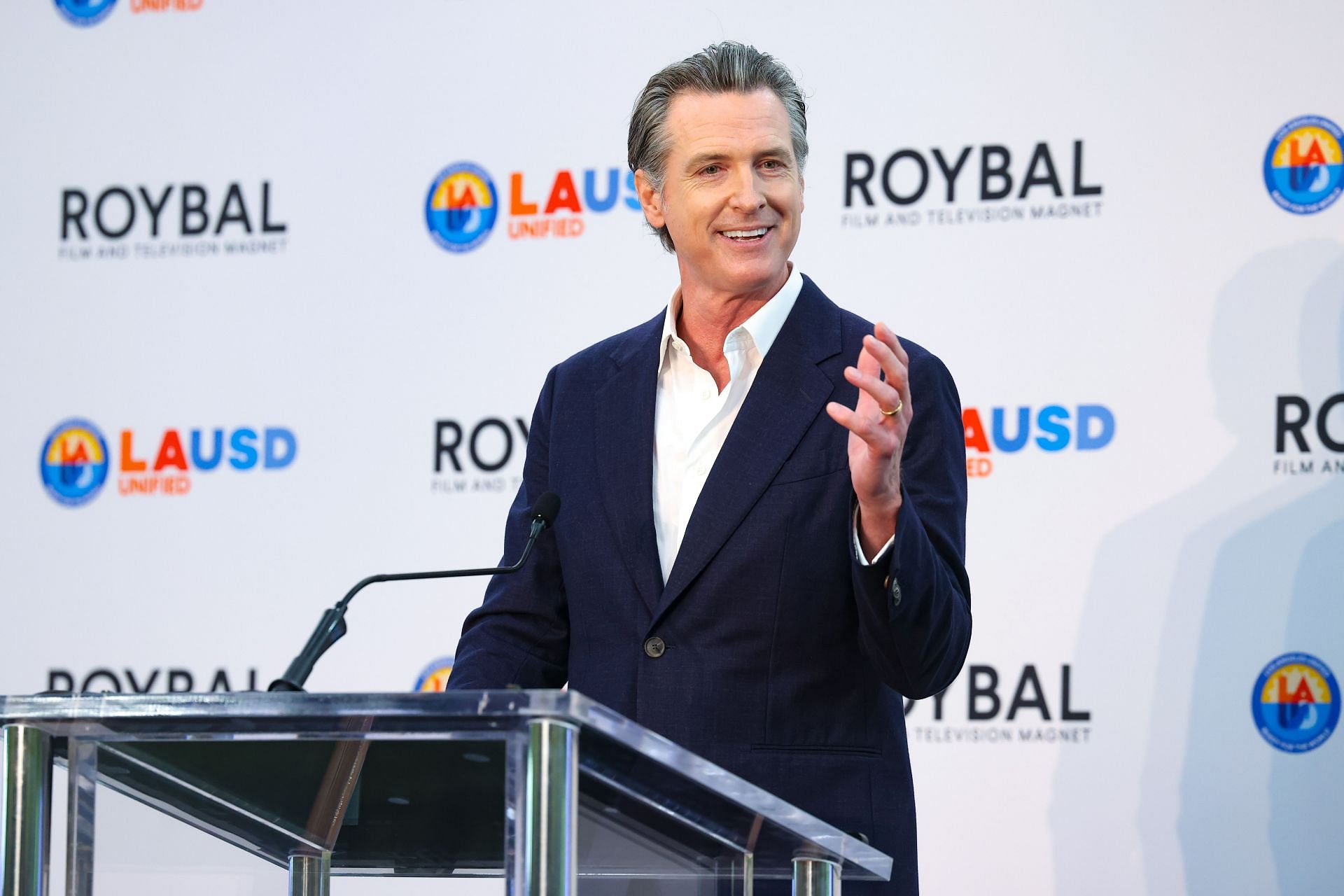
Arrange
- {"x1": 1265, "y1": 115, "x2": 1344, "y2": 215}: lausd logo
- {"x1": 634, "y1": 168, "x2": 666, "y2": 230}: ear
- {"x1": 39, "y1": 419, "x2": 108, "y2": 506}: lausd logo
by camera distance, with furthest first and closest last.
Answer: {"x1": 39, "y1": 419, "x2": 108, "y2": 506}: lausd logo, {"x1": 1265, "y1": 115, "x2": 1344, "y2": 215}: lausd logo, {"x1": 634, "y1": 168, "x2": 666, "y2": 230}: ear

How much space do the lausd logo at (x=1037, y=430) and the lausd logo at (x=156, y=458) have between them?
5.51 feet

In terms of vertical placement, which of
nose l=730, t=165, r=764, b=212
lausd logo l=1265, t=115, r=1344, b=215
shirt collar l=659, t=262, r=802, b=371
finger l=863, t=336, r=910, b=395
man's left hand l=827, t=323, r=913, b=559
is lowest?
man's left hand l=827, t=323, r=913, b=559

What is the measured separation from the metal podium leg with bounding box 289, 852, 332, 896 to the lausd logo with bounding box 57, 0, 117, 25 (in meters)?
3.15

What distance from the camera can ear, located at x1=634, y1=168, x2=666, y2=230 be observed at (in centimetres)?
238

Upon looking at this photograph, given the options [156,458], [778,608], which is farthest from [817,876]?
[156,458]

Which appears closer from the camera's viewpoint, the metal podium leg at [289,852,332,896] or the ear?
the metal podium leg at [289,852,332,896]

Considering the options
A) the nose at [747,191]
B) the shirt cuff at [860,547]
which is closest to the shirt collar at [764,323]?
the nose at [747,191]

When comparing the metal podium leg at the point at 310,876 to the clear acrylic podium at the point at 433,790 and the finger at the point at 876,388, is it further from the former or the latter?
the finger at the point at 876,388

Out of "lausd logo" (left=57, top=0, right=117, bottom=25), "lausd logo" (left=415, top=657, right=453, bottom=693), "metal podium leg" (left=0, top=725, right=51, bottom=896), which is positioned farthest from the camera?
"lausd logo" (left=57, top=0, right=117, bottom=25)

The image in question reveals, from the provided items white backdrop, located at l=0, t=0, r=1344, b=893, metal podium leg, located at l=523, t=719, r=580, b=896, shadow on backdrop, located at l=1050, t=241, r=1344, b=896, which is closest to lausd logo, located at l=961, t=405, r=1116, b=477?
white backdrop, located at l=0, t=0, r=1344, b=893

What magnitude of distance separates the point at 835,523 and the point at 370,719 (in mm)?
935

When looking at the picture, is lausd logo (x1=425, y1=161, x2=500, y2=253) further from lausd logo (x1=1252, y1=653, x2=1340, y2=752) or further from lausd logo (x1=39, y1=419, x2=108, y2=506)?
lausd logo (x1=1252, y1=653, x2=1340, y2=752)

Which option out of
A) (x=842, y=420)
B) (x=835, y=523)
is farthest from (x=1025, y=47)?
(x=842, y=420)

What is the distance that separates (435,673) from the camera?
371 cm
